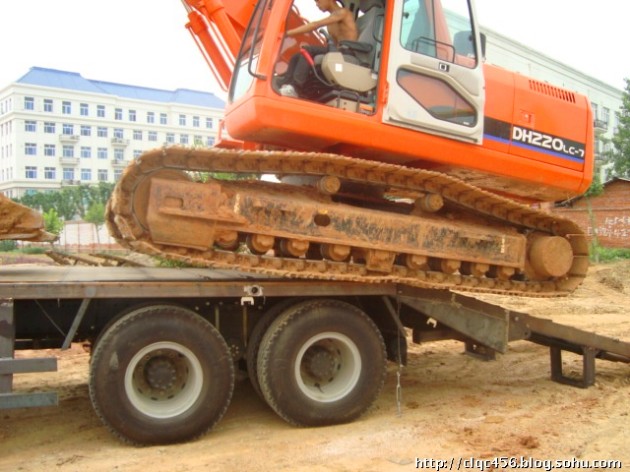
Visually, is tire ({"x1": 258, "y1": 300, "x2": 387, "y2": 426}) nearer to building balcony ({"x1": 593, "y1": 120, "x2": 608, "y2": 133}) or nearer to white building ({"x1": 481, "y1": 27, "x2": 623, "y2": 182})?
white building ({"x1": 481, "y1": 27, "x2": 623, "y2": 182})

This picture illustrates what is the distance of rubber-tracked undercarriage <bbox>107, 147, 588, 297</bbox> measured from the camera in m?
4.69

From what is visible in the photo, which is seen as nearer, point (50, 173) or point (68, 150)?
point (50, 173)

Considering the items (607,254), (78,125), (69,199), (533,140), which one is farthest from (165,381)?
(78,125)

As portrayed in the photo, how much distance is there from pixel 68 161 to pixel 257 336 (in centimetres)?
7719

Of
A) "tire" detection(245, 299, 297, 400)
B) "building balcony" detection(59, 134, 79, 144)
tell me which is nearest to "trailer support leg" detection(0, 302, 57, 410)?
"tire" detection(245, 299, 297, 400)

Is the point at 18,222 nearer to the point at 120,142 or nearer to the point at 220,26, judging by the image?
the point at 220,26

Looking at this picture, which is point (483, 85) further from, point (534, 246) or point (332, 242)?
point (332, 242)

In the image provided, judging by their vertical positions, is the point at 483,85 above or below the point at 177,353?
above

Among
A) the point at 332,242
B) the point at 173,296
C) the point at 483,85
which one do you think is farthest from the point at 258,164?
the point at 483,85

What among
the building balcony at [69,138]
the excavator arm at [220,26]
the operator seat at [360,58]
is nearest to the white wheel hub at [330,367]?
the operator seat at [360,58]

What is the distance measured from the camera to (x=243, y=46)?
5996 millimetres

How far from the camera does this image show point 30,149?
73.4 meters

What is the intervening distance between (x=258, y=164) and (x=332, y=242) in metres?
0.89

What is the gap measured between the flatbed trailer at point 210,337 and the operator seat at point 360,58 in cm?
178
